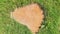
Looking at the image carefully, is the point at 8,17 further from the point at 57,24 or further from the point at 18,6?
the point at 57,24

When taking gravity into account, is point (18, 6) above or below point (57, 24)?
above

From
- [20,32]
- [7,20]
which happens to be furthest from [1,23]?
[20,32]

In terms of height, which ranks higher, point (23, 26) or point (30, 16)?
point (30, 16)
